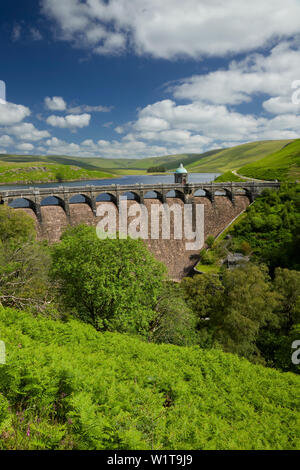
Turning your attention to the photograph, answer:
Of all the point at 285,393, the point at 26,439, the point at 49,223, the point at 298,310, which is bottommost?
the point at 298,310

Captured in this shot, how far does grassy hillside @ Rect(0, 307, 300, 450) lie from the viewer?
25.2ft

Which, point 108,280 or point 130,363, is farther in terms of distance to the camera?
point 108,280

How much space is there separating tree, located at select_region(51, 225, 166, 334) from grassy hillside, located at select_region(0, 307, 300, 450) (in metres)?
5.57

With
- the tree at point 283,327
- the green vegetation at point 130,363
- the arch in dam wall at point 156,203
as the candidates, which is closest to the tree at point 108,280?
the green vegetation at point 130,363

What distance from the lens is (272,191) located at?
88625 mm

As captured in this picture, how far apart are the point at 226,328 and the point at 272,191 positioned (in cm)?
7064

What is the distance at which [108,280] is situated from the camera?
73.4ft

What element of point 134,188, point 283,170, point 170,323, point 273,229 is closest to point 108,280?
point 170,323

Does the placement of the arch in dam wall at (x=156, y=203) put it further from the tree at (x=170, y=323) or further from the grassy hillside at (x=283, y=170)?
the tree at (x=170, y=323)

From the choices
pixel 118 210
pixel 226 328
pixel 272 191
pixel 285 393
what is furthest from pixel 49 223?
pixel 272 191

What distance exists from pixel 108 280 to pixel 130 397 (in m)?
12.8

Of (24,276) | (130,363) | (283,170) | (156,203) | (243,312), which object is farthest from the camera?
(283,170)

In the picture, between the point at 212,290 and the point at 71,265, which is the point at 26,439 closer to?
the point at 71,265

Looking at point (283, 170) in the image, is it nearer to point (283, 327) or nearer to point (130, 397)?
point (283, 327)
